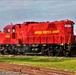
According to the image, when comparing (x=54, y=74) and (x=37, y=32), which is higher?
(x=37, y=32)

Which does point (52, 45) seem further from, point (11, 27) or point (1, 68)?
point (1, 68)

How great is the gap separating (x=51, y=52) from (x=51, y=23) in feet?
11.1

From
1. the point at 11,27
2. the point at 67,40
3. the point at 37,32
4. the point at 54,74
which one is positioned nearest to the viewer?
the point at 54,74

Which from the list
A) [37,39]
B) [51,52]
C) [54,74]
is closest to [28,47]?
[37,39]

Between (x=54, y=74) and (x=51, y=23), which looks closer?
(x=54, y=74)

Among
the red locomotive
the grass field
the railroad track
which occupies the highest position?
the red locomotive

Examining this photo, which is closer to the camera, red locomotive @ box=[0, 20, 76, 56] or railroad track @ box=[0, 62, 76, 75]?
railroad track @ box=[0, 62, 76, 75]

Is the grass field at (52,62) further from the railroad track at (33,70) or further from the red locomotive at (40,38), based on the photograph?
the red locomotive at (40,38)

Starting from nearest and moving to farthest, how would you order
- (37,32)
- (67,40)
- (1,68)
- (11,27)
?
(1,68) < (67,40) < (37,32) < (11,27)

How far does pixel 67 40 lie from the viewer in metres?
30.3

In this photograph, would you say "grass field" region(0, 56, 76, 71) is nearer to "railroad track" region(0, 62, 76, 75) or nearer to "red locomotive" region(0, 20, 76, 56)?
"railroad track" region(0, 62, 76, 75)

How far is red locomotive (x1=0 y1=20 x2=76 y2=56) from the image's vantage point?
99.8 ft

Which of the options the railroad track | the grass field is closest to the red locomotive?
the grass field

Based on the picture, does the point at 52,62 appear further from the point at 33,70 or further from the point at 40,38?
the point at 40,38
